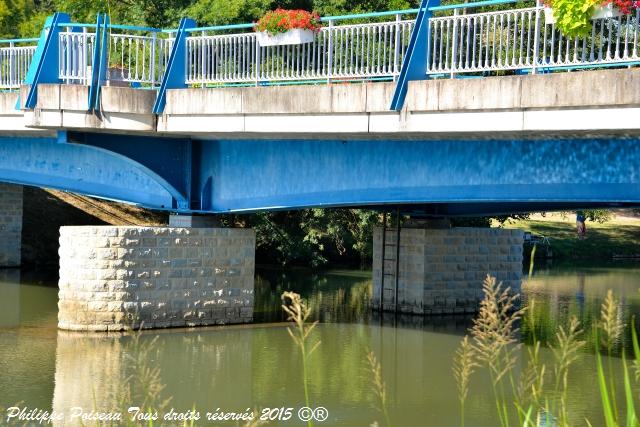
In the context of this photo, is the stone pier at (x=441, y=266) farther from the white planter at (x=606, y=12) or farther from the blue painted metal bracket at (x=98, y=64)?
the white planter at (x=606, y=12)

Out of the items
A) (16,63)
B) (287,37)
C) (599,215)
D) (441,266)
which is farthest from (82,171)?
(599,215)

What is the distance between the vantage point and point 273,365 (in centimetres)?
1592

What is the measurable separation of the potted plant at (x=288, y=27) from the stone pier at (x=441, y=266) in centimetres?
704

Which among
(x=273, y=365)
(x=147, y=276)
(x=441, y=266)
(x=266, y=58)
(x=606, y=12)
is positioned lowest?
(x=273, y=365)

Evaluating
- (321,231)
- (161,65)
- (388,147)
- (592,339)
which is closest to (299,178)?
(388,147)

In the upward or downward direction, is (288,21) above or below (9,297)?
above

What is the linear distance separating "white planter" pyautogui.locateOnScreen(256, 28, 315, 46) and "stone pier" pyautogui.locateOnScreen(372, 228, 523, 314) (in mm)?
6980

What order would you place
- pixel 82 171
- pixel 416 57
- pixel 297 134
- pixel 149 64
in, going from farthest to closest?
pixel 82 171
pixel 149 64
pixel 297 134
pixel 416 57

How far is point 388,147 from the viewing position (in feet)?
Result: 51.8

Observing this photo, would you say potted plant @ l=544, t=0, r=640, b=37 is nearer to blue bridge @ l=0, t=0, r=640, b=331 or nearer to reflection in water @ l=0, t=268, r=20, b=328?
blue bridge @ l=0, t=0, r=640, b=331

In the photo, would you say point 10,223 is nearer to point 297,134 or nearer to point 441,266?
point 441,266

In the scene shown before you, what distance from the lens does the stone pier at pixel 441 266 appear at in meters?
22.1

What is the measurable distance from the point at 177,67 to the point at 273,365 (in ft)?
18.0

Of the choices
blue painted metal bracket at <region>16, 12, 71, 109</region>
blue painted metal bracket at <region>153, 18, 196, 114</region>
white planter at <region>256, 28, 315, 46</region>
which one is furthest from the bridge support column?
white planter at <region>256, 28, 315, 46</region>
